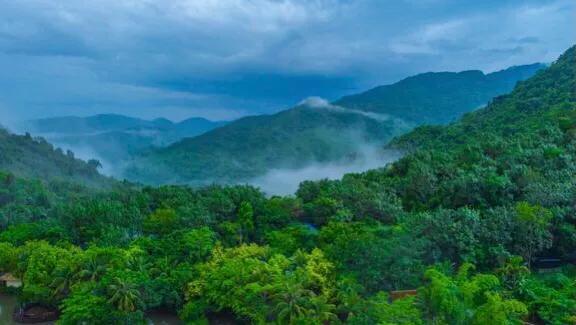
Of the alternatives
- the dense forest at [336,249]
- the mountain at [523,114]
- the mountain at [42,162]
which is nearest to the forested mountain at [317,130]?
the mountain at [42,162]

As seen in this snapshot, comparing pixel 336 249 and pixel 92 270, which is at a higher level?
pixel 336 249

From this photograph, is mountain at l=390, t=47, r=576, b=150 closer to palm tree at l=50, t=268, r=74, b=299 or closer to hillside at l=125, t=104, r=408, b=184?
palm tree at l=50, t=268, r=74, b=299

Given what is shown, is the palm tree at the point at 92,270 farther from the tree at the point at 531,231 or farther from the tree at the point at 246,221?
the tree at the point at 531,231

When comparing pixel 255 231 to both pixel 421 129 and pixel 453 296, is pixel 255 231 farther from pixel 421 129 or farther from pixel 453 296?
pixel 421 129

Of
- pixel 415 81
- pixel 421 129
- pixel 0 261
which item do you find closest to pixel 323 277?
pixel 0 261

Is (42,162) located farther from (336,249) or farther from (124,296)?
(336,249)

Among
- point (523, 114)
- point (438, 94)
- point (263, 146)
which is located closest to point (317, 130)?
point (263, 146)
